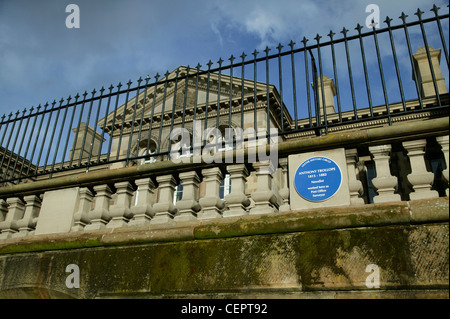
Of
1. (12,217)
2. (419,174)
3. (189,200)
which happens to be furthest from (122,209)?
(419,174)

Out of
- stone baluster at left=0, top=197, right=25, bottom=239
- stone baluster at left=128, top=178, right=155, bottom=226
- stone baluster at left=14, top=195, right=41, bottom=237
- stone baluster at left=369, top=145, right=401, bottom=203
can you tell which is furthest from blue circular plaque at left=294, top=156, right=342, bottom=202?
stone baluster at left=0, top=197, right=25, bottom=239

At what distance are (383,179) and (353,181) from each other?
0.90 feet

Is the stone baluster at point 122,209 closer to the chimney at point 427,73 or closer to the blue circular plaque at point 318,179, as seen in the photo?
the blue circular plaque at point 318,179

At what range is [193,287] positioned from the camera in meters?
3.53

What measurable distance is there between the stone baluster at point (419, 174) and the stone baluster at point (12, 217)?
4994 millimetres

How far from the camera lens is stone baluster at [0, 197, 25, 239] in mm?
5164

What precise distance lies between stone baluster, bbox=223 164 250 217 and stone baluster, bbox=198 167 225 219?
0.11 m

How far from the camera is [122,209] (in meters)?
4.41

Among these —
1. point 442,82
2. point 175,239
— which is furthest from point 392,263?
point 442,82

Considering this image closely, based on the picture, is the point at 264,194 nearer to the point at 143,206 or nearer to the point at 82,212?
the point at 143,206

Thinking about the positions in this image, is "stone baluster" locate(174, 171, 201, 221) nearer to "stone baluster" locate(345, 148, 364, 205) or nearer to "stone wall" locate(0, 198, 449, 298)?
"stone wall" locate(0, 198, 449, 298)

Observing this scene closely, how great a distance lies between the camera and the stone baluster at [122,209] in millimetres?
4379

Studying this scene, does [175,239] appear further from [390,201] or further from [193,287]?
[390,201]
